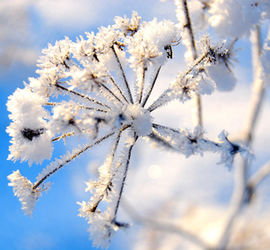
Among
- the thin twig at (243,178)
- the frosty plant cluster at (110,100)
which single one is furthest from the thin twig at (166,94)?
the thin twig at (243,178)

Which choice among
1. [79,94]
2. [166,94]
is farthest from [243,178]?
[79,94]

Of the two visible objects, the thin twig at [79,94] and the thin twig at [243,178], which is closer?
the thin twig at [79,94]

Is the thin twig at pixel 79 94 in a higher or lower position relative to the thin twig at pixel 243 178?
lower

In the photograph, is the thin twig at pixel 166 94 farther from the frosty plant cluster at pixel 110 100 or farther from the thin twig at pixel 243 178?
the thin twig at pixel 243 178

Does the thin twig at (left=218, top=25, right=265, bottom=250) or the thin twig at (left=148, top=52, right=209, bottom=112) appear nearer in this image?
the thin twig at (left=148, top=52, right=209, bottom=112)

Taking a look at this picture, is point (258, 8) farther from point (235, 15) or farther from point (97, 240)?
point (97, 240)

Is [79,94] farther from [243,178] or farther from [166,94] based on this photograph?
[243,178]

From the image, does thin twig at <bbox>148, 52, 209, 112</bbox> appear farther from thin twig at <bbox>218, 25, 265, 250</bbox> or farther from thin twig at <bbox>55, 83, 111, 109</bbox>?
thin twig at <bbox>218, 25, 265, 250</bbox>

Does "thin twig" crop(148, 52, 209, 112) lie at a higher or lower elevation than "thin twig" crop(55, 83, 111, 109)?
higher

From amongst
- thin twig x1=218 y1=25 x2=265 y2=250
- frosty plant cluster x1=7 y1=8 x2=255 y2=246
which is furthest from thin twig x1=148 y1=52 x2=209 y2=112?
thin twig x1=218 y1=25 x2=265 y2=250
